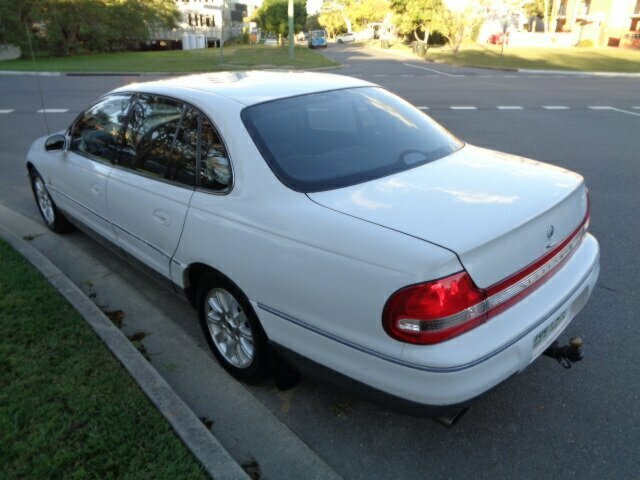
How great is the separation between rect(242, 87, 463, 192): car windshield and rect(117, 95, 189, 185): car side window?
0.64 metres

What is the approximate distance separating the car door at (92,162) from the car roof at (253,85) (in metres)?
0.34

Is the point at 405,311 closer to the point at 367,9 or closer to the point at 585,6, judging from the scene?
the point at 585,6

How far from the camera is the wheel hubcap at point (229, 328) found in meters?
2.90

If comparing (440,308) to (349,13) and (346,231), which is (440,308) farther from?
(349,13)

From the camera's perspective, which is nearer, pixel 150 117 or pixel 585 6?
pixel 150 117

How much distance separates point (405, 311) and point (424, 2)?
169 ft

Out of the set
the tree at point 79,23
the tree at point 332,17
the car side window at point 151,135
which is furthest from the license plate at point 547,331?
the tree at point 332,17

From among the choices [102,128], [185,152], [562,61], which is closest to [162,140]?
[185,152]

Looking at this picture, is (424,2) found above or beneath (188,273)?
above

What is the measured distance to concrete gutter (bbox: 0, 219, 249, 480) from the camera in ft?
7.73

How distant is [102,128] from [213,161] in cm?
168

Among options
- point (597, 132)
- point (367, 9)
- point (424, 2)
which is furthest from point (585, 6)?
point (597, 132)

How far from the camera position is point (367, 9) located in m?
Answer: 85.8

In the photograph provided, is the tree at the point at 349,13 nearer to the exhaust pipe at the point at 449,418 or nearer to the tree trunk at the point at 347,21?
the tree trunk at the point at 347,21
